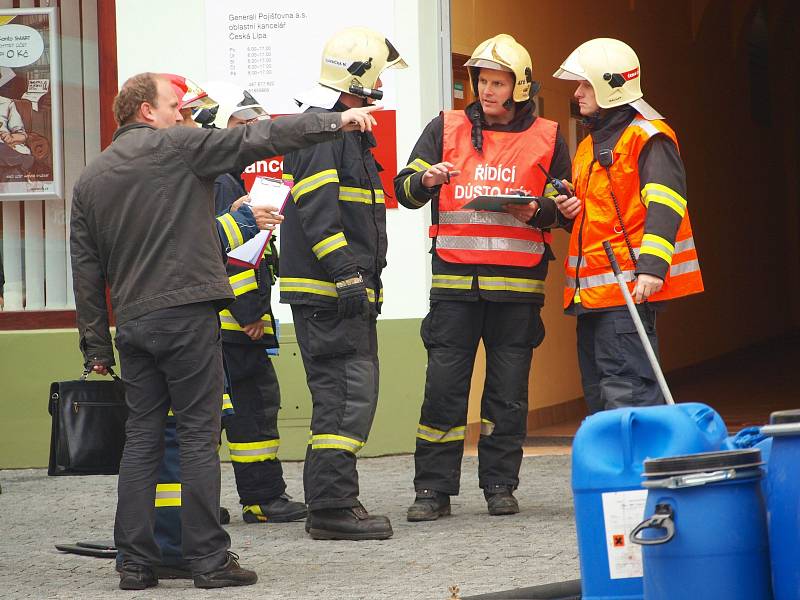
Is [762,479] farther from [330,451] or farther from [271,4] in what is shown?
[271,4]

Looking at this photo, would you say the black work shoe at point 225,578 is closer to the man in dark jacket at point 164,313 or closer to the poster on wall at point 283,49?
the man in dark jacket at point 164,313

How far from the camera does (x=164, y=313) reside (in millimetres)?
5605

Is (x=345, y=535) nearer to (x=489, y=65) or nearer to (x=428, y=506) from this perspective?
(x=428, y=506)

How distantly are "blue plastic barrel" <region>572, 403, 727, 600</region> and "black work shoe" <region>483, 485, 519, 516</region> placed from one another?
2.63 meters

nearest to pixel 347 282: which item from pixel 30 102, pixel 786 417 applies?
pixel 786 417

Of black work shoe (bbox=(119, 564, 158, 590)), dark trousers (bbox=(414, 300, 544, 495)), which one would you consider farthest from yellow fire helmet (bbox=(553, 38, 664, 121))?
black work shoe (bbox=(119, 564, 158, 590))

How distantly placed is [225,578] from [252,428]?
1.68 m

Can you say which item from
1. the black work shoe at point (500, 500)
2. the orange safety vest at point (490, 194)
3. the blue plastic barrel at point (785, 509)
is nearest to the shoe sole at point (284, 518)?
the black work shoe at point (500, 500)

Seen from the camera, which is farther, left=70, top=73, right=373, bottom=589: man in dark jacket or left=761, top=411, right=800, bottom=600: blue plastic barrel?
left=70, top=73, right=373, bottom=589: man in dark jacket

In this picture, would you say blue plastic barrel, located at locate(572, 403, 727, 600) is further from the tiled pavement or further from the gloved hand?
the gloved hand

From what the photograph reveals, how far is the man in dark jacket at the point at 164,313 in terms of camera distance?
18.3ft

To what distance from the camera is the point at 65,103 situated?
9.60 metres

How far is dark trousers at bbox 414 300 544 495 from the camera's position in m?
7.07

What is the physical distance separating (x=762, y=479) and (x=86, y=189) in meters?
3.08
